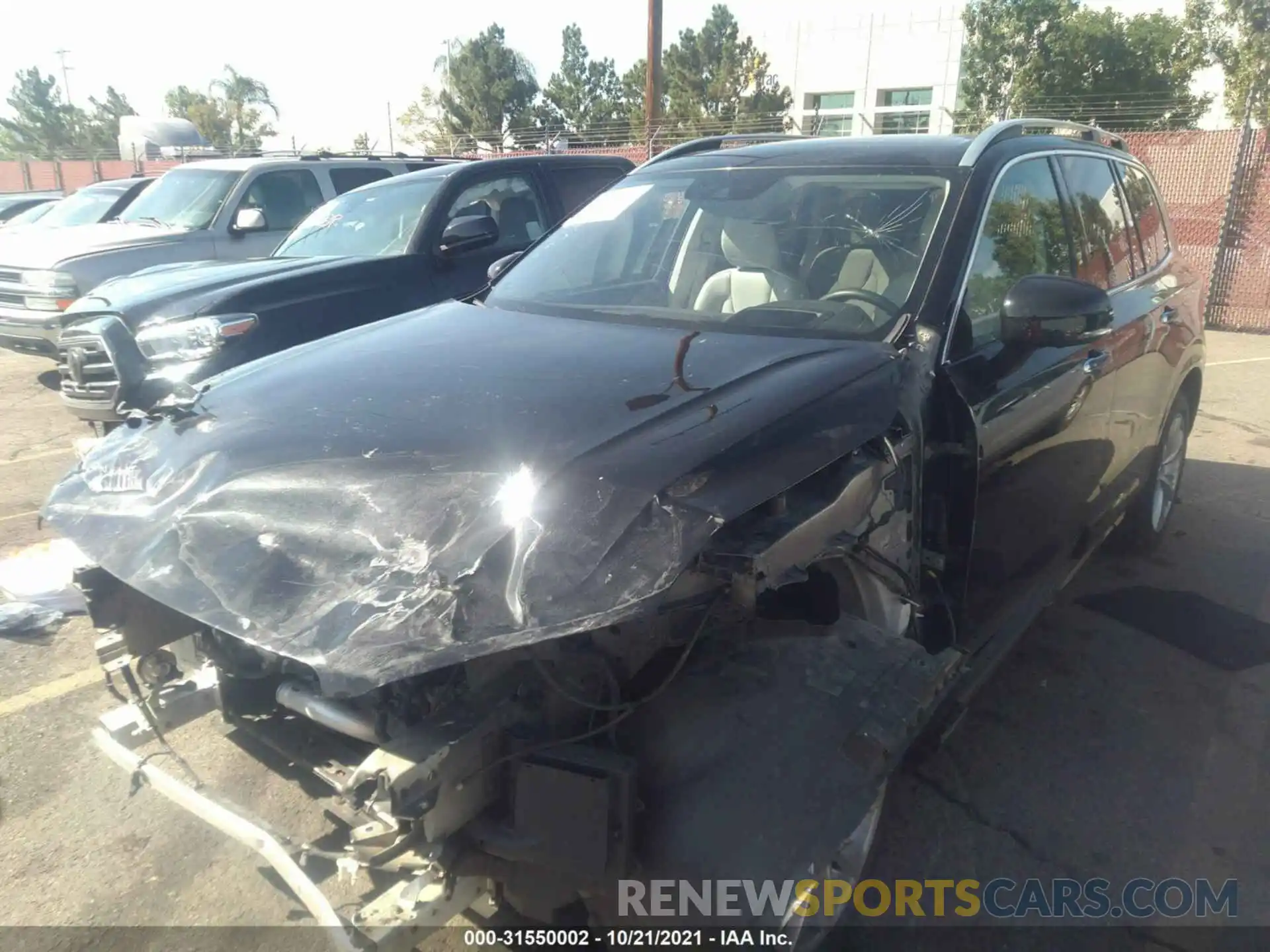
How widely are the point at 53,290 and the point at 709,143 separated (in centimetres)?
720

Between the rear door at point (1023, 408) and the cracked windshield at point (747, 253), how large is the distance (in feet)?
0.85

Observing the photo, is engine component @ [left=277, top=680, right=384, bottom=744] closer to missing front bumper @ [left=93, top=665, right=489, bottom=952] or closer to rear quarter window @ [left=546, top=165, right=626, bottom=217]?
missing front bumper @ [left=93, top=665, right=489, bottom=952]

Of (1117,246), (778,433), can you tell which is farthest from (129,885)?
(1117,246)

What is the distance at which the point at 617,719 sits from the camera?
198cm

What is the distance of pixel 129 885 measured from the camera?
263 cm

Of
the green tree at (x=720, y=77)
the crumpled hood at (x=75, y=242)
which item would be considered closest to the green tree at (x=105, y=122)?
the green tree at (x=720, y=77)

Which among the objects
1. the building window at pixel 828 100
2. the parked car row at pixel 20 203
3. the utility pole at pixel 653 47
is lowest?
the parked car row at pixel 20 203

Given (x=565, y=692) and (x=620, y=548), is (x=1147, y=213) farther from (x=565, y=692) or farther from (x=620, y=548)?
(x=565, y=692)

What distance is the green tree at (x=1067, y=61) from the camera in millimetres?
32562

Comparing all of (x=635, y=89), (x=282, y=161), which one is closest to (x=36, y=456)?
(x=282, y=161)

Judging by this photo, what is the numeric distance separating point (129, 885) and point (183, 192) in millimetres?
8749

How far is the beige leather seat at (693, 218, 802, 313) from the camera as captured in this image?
10.2 ft

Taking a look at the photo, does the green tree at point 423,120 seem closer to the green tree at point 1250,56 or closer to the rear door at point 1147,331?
the green tree at point 1250,56

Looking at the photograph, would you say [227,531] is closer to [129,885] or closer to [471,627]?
[471,627]
